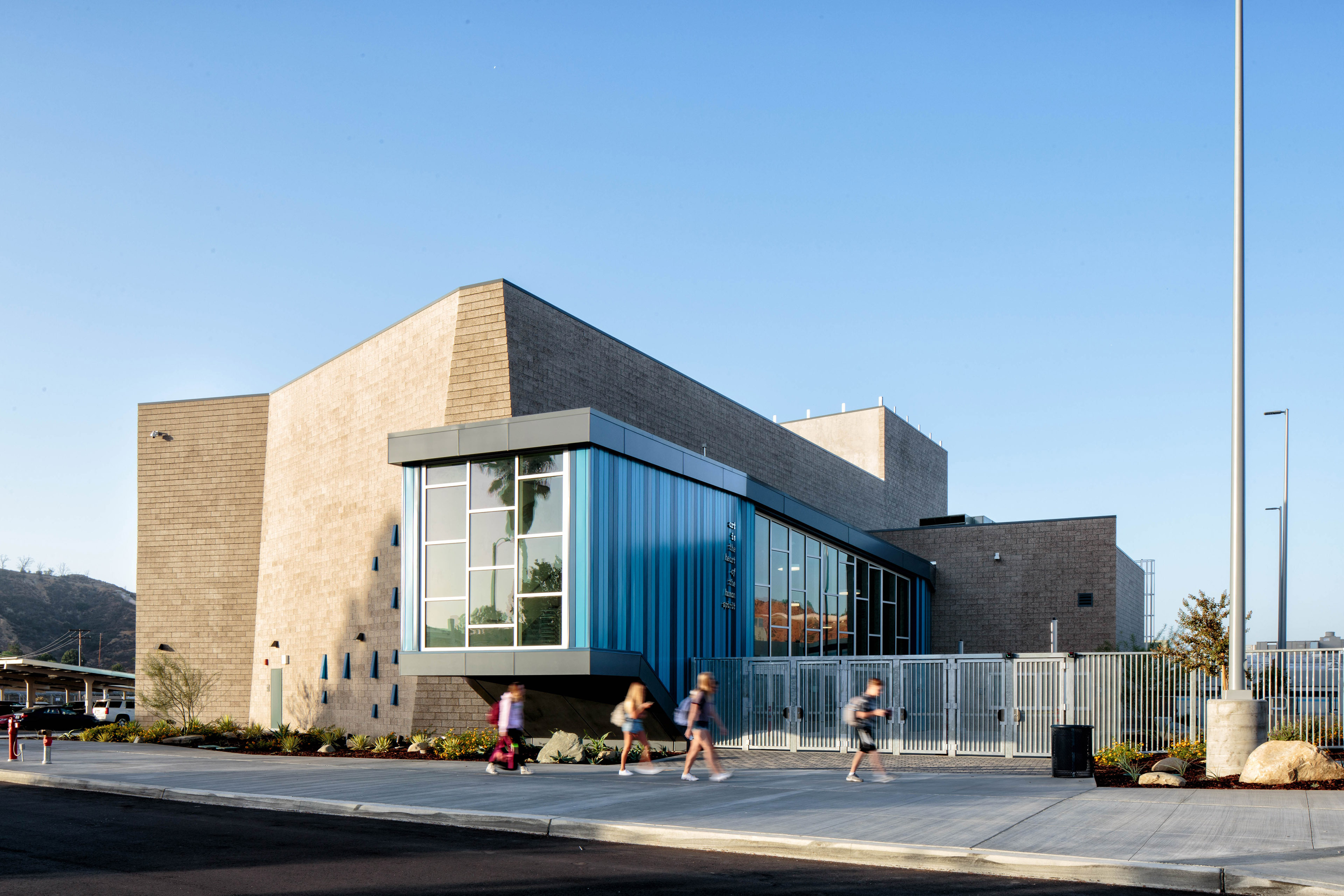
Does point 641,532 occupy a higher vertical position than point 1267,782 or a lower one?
higher

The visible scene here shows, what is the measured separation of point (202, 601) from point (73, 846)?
2528 cm

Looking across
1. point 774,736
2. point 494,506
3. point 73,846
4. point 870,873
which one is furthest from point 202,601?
point 870,873

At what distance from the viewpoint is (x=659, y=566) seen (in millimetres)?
22734

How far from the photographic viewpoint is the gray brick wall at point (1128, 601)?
37.5m

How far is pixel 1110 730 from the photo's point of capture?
796 inches

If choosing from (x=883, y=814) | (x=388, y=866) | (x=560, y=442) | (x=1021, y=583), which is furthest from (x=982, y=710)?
(x=1021, y=583)

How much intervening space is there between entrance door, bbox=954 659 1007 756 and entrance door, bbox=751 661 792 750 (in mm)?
3627

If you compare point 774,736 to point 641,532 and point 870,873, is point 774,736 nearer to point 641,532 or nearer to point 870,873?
point 641,532

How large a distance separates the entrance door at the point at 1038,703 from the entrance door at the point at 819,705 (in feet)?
12.0

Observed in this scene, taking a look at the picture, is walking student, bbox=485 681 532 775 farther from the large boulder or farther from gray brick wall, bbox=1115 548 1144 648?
gray brick wall, bbox=1115 548 1144 648

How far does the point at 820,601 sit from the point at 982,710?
10.4m

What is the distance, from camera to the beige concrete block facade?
81.3 feet

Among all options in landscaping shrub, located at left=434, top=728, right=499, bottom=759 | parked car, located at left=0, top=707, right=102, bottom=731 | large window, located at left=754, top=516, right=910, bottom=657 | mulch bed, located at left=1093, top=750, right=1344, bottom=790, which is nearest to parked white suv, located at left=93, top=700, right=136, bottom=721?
parked car, located at left=0, top=707, right=102, bottom=731

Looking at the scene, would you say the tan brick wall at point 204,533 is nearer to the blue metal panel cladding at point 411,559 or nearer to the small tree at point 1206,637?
the blue metal panel cladding at point 411,559
